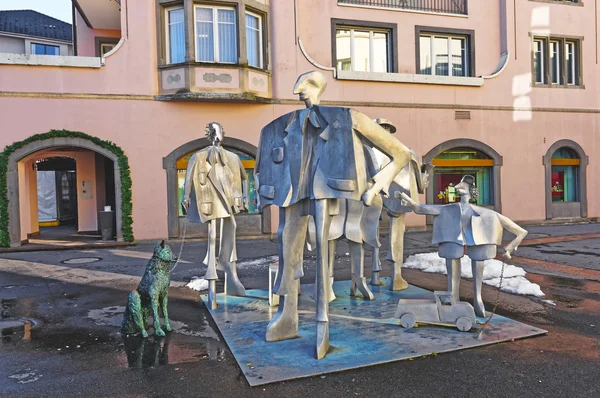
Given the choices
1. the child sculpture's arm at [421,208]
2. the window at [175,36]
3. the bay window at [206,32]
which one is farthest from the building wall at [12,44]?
the child sculpture's arm at [421,208]

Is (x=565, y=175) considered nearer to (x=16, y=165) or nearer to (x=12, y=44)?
(x=16, y=165)

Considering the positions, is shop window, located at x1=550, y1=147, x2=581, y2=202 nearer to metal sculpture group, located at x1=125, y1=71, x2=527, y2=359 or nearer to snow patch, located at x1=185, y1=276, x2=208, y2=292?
metal sculpture group, located at x1=125, y1=71, x2=527, y2=359

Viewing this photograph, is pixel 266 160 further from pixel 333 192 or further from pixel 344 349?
pixel 344 349

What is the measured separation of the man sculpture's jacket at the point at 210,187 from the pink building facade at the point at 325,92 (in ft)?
25.0

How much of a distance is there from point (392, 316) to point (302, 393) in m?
2.14

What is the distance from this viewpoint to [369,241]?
20.5 feet

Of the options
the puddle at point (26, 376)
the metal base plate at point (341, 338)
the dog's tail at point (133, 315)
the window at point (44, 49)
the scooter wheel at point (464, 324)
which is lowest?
the puddle at point (26, 376)

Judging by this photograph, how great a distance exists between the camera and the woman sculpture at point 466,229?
515cm

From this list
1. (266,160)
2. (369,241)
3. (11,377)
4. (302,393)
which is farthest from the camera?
(369,241)

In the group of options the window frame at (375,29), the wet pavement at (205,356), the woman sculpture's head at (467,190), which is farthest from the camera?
the window frame at (375,29)

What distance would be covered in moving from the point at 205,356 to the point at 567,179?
61.7 ft

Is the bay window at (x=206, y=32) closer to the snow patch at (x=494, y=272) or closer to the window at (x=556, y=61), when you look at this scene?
the snow patch at (x=494, y=272)

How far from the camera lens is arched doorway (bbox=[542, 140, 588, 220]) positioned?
18.8 m

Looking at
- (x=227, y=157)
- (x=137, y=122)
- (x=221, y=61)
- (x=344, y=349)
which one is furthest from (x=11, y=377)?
(x=221, y=61)
